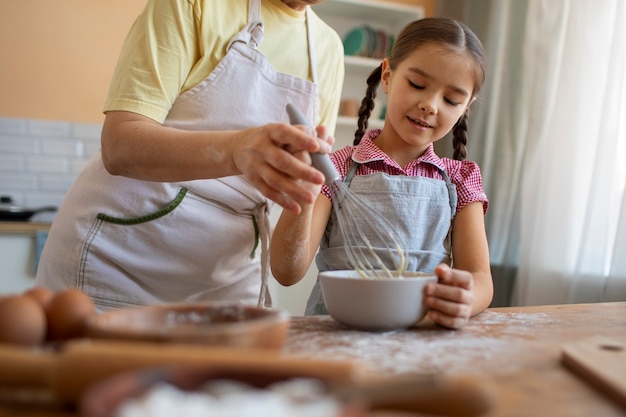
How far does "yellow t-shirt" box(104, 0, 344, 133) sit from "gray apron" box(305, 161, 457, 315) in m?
0.32

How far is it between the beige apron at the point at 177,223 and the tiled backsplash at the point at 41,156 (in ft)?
→ 5.80

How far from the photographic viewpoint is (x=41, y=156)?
2846mm

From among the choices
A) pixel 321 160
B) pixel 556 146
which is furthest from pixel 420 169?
pixel 556 146

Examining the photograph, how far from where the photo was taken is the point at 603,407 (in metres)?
0.50

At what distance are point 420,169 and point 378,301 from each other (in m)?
0.53

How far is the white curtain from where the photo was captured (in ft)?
6.01

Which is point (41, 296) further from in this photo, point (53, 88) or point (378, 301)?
point (53, 88)

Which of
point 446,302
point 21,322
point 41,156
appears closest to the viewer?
point 21,322

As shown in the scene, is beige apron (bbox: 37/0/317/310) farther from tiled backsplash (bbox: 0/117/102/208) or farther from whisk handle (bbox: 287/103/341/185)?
tiled backsplash (bbox: 0/117/102/208)

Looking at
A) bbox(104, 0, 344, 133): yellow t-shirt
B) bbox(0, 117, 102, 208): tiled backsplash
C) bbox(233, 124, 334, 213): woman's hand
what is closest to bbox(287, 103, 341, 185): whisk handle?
bbox(233, 124, 334, 213): woman's hand

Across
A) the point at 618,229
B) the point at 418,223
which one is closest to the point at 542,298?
the point at 618,229

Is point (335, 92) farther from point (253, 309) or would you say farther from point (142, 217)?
point (253, 309)

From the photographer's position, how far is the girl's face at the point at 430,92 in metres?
1.11

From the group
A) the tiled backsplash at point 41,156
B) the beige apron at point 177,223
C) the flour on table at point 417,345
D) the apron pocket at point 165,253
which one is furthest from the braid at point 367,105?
the tiled backsplash at point 41,156
